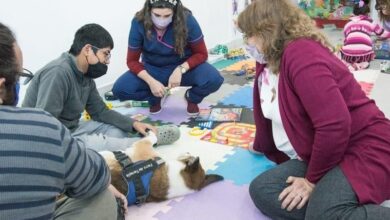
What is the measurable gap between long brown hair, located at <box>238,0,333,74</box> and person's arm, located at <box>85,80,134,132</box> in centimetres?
110

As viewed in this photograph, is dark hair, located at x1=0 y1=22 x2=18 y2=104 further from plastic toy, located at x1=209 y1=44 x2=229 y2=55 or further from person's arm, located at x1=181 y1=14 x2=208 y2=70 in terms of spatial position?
plastic toy, located at x1=209 y1=44 x2=229 y2=55

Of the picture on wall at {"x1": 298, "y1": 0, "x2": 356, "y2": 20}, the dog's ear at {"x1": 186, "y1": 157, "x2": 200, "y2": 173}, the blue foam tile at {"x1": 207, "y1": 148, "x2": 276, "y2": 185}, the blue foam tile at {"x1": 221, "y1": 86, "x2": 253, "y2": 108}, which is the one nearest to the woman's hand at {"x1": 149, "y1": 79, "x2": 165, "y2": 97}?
the blue foam tile at {"x1": 221, "y1": 86, "x2": 253, "y2": 108}

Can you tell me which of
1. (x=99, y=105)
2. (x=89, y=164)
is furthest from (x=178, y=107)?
(x=89, y=164)

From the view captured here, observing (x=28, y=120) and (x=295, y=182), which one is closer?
(x=28, y=120)

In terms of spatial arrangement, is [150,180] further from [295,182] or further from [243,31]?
[243,31]

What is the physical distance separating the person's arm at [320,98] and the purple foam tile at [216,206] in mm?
443

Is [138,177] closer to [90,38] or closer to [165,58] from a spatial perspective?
[90,38]

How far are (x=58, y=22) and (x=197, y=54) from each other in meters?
1.10

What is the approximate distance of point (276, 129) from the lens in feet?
5.95

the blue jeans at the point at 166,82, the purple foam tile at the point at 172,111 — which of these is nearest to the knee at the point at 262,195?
the purple foam tile at the point at 172,111

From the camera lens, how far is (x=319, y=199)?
4.53ft

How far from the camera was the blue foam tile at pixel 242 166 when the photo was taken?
198 centimetres

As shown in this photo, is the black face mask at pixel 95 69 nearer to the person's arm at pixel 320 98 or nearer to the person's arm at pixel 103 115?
the person's arm at pixel 103 115

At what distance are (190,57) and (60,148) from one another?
2.05m
